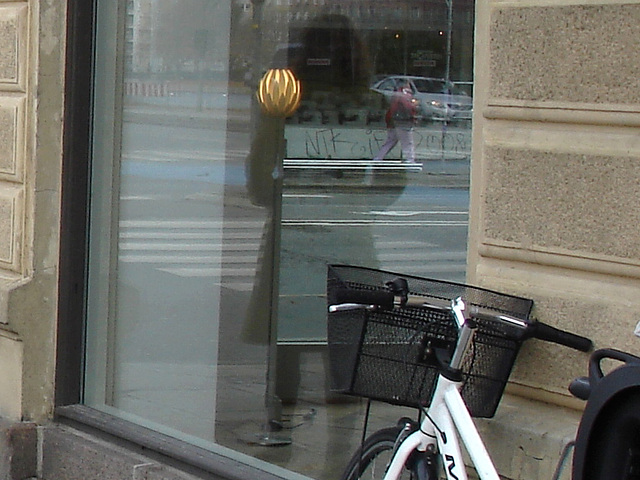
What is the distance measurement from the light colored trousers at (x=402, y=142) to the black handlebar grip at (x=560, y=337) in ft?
3.87

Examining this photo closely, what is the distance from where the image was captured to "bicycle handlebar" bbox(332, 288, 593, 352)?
3051 mm

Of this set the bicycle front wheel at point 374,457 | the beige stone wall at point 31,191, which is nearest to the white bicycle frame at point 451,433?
the bicycle front wheel at point 374,457

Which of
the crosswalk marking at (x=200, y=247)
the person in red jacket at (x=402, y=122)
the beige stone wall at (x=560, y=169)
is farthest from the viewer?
the crosswalk marking at (x=200, y=247)

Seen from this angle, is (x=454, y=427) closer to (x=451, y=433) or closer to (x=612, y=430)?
(x=451, y=433)

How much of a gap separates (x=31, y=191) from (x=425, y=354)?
2536 millimetres

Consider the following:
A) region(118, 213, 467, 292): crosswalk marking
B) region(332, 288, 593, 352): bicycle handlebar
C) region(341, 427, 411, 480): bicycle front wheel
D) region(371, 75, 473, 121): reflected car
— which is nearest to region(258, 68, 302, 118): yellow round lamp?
region(118, 213, 467, 292): crosswalk marking

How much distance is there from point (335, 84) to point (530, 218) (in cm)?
137

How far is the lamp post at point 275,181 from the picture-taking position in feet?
15.8

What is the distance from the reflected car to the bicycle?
0.80m

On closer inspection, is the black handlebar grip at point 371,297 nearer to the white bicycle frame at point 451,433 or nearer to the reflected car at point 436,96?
the white bicycle frame at point 451,433

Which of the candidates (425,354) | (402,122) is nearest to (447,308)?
(425,354)

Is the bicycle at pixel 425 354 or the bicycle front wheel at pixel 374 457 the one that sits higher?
the bicycle at pixel 425 354

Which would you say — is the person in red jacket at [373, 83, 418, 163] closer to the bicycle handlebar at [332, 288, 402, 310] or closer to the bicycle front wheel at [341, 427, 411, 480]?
the bicycle front wheel at [341, 427, 411, 480]

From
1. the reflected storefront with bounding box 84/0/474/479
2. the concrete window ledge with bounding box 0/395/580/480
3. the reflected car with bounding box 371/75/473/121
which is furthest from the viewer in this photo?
the reflected storefront with bounding box 84/0/474/479
